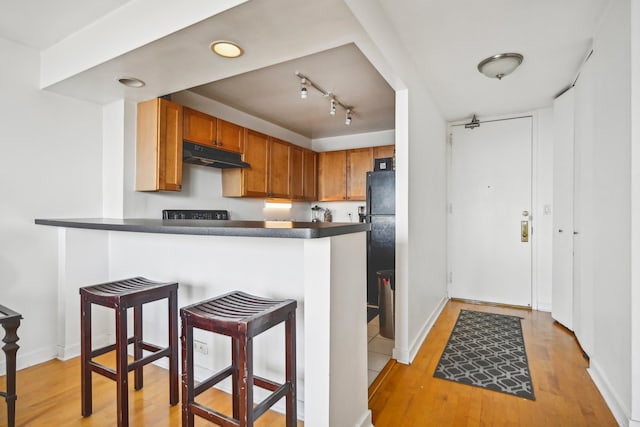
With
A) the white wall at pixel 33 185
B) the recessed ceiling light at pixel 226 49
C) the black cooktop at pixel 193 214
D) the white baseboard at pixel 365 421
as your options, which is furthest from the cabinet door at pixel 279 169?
the white baseboard at pixel 365 421

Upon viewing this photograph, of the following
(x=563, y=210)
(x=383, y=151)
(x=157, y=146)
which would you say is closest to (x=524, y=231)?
(x=563, y=210)

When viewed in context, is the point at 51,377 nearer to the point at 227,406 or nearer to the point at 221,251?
the point at 227,406

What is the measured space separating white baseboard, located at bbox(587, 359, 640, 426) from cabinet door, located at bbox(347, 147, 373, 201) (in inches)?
125

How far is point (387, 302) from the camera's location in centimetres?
283

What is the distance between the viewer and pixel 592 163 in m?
2.21

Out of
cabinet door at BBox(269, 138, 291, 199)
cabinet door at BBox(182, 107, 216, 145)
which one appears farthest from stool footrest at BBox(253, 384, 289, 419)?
cabinet door at BBox(269, 138, 291, 199)

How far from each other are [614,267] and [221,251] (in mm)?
2273

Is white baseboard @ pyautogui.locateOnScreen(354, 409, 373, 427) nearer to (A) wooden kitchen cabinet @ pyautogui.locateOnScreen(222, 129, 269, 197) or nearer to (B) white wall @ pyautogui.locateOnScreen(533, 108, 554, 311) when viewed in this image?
(A) wooden kitchen cabinet @ pyautogui.locateOnScreen(222, 129, 269, 197)

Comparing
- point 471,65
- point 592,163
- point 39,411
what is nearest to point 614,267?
point 592,163

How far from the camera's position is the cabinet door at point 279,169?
4.19 m

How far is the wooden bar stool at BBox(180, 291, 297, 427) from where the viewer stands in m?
1.21

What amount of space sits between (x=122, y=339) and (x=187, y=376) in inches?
18.2

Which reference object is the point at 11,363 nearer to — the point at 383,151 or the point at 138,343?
the point at 138,343

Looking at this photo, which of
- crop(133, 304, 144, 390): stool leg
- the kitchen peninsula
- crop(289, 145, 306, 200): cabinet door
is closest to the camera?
the kitchen peninsula
